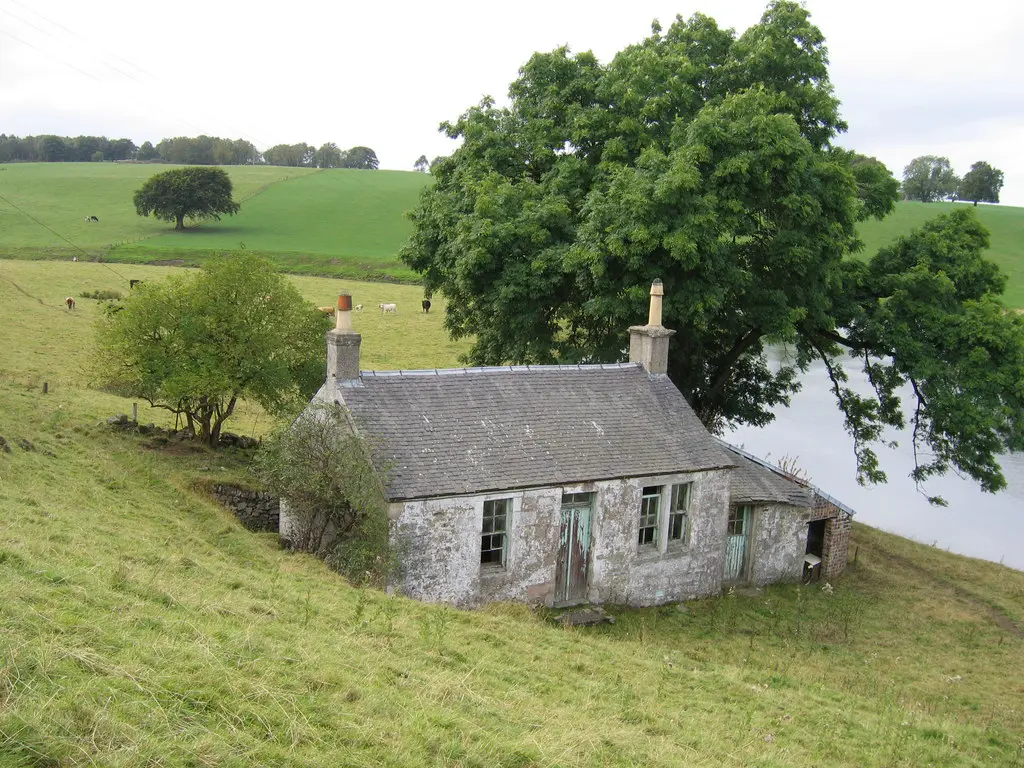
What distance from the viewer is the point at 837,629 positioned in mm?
19078

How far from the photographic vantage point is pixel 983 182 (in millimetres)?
102375

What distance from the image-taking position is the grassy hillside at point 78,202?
70.6 meters

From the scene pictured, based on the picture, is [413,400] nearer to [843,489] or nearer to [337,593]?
[337,593]

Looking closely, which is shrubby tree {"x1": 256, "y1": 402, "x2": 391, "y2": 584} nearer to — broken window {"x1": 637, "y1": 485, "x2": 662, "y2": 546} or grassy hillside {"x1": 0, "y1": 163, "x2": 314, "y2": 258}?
broken window {"x1": 637, "y1": 485, "x2": 662, "y2": 546}

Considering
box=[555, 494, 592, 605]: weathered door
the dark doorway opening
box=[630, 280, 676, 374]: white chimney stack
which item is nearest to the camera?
box=[555, 494, 592, 605]: weathered door

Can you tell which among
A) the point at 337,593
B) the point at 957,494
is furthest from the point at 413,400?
the point at 957,494

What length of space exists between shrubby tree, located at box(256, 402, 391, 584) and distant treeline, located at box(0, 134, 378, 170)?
411 ft

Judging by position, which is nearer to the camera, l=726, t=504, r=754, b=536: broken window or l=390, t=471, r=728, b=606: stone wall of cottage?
l=390, t=471, r=728, b=606: stone wall of cottage

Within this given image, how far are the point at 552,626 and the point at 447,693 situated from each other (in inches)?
279

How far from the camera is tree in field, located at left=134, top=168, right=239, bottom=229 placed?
7756cm

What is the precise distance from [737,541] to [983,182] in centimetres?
9953

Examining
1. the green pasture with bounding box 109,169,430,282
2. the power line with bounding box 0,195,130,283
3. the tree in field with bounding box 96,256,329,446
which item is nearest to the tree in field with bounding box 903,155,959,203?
the green pasture with bounding box 109,169,430,282

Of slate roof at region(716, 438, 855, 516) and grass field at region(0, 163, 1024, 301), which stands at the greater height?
grass field at region(0, 163, 1024, 301)

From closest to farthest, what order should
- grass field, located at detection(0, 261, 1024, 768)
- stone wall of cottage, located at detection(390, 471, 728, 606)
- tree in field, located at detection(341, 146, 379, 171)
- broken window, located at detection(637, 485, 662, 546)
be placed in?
grass field, located at detection(0, 261, 1024, 768) → stone wall of cottage, located at detection(390, 471, 728, 606) → broken window, located at detection(637, 485, 662, 546) → tree in field, located at detection(341, 146, 379, 171)
